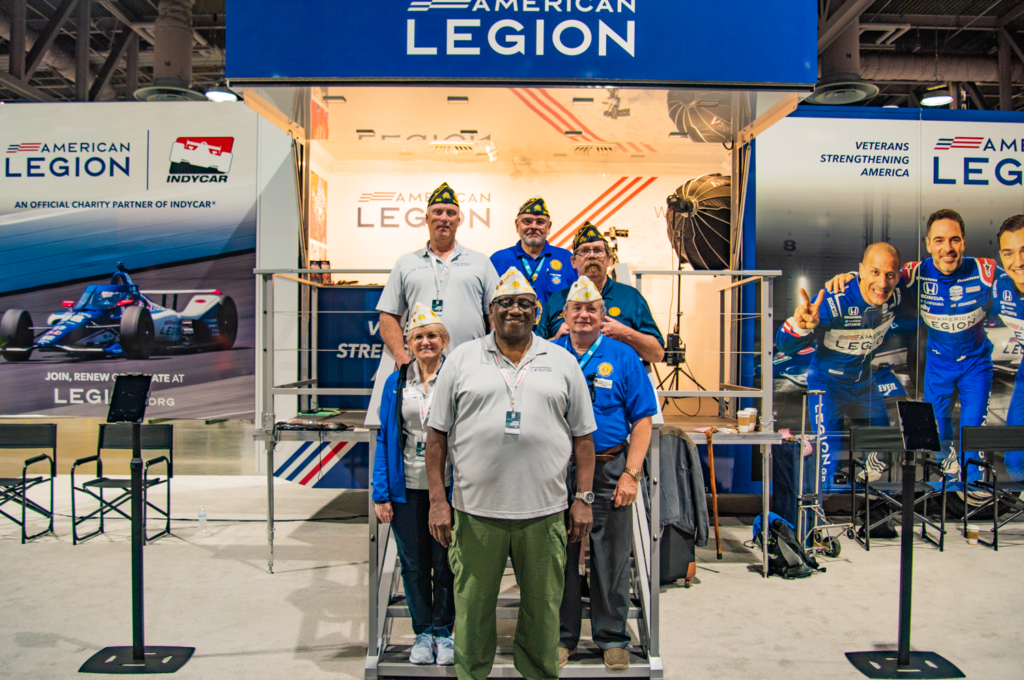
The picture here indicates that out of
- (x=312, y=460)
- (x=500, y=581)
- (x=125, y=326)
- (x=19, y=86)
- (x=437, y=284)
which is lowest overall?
(x=312, y=460)

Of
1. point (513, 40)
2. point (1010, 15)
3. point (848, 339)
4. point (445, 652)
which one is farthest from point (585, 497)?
point (1010, 15)

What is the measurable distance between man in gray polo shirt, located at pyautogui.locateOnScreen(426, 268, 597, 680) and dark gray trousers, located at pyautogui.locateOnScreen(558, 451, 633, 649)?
30cm

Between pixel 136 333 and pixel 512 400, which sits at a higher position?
pixel 136 333

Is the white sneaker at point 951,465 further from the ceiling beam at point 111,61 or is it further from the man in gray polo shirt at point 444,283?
Result: the ceiling beam at point 111,61

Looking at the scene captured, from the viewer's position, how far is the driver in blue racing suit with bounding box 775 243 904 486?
5332 mm

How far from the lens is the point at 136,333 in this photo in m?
5.88

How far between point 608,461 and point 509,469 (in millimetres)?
631

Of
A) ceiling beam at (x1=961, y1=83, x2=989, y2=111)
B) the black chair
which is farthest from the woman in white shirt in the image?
ceiling beam at (x1=961, y1=83, x2=989, y2=111)

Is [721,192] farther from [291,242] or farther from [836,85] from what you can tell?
[291,242]

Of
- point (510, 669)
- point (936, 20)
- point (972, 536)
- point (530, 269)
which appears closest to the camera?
point (510, 669)

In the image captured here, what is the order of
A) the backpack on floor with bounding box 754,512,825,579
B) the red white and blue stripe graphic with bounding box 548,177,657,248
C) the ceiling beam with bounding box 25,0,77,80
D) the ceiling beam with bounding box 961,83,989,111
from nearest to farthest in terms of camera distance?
the backpack on floor with bounding box 754,512,825,579
the red white and blue stripe graphic with bounding box 548,177,657,248
the ceiling beam with bounding box 25,0,77,80
the ceiling beam with bounding box 961,83,989,111

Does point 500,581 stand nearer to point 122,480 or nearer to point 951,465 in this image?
point 122,480

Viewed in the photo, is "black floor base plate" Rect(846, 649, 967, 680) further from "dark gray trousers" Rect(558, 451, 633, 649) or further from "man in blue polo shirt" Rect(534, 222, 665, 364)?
"man in blue polo shirt" Rect(534, 222, 665, 364)

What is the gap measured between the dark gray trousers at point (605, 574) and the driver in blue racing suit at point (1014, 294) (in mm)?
4623
